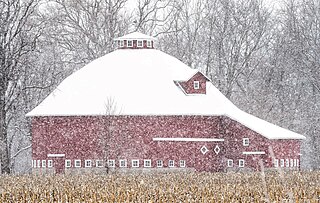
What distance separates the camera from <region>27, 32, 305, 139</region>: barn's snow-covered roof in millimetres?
43000

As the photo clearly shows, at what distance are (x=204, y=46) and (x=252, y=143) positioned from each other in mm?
23772

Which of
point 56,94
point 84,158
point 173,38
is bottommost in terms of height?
point 84,158

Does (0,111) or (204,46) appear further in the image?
(204,46)

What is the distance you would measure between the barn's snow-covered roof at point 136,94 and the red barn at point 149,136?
58mm

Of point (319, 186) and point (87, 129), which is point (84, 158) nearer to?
point (87, 129)

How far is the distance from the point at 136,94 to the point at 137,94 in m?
0.05

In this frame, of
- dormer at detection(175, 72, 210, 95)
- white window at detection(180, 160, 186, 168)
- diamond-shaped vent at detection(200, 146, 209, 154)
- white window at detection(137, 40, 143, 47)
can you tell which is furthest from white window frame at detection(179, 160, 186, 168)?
white window at detection(137, 40, 143, 47)

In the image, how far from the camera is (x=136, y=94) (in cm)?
4438

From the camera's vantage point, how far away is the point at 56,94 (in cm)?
4516

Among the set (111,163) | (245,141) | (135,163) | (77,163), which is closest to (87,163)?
(77,163)

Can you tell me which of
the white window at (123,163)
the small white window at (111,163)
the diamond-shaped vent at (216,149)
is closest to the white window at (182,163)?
the diamond-shaped vent at (216,149)

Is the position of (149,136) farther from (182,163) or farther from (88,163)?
(88,163)

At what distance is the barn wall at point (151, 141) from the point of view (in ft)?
139

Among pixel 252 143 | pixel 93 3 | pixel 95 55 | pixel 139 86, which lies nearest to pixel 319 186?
pixel 252 143
